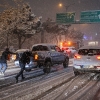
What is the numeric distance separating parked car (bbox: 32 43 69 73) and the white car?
2326 mm

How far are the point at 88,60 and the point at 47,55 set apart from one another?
321 centimetres

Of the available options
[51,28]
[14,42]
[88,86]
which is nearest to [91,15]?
[51,28]

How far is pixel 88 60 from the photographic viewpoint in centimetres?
1223

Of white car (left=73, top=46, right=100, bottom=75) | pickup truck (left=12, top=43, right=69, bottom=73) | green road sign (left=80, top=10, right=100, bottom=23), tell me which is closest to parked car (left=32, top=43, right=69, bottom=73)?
pickup truck (left=12, top=43, right=69, bottom=73)

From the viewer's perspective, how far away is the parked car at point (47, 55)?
45.6 ft

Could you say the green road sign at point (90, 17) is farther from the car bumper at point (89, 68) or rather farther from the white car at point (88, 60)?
the car bumper at point (89, 68)

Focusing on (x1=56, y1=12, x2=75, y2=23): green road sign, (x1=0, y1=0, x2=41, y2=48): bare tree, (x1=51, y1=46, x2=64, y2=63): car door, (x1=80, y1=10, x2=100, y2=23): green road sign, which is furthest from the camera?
(x1=56, y1=12, x2=75, y2=23): green road sign

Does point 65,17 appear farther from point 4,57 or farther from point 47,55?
→ point 4,57

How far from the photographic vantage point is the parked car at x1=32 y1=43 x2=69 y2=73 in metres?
13.9

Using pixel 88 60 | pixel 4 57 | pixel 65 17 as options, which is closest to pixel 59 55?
pixel 88 60

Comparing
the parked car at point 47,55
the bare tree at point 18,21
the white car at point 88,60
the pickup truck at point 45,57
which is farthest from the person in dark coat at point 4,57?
the bare tree at point 18,21

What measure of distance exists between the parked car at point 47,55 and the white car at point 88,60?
7.63ft

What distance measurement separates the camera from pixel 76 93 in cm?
838

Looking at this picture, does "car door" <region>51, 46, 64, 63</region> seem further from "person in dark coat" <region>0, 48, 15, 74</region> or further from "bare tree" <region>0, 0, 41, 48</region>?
"bare tree" <region>0, 0, 41, 48</region>
